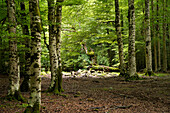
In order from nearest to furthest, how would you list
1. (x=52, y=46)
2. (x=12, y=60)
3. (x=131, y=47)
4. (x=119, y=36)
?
(x=12, y=60), (x=52, y=46), (x=131, y=47), (x=119, y=36)

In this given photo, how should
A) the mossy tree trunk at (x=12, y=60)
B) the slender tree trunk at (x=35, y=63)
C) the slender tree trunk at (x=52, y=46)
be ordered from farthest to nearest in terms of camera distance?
the slender tree trunk at (x=52, y=46), the mossy tree trunk at (x=12, y=60), the slender tree trunk at (x=35, y=63)

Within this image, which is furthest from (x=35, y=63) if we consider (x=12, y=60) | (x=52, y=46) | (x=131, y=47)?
(x=131, y=47)

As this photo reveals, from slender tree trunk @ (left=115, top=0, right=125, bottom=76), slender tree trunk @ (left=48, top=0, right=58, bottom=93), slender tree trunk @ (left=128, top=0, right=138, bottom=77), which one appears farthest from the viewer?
slender tree trunk @ (left=115, top=0, right=125, bottom=76)

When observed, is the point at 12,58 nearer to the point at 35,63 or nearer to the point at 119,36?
the point at 35,63

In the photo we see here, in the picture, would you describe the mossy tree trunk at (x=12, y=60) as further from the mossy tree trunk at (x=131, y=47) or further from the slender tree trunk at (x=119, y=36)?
the slender tree trunk at (x=119, y=36)

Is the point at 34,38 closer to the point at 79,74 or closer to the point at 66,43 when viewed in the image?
the point at 66,43

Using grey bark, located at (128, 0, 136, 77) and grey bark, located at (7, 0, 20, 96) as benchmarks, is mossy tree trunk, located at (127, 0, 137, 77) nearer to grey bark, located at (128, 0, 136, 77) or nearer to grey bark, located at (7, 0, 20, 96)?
grey bark, located at (128, 0, 136, 77)

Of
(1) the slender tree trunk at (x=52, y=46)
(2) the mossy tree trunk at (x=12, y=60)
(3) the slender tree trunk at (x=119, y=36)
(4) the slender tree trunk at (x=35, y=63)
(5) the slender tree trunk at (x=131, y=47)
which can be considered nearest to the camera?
(4) the slender tree trunk at (x=35, y=63)

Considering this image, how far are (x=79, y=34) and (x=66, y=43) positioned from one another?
5.62ft

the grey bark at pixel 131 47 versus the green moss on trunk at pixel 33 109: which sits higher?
the grey bark at pixel 131 47

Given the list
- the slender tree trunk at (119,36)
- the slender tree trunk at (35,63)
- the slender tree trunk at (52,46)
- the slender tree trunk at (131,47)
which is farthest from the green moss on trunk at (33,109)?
the slender tree trunk at (119,36)

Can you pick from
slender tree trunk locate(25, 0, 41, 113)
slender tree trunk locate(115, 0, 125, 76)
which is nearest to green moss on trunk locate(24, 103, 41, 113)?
slender tree trunk locate(25, 0, 41, 113)

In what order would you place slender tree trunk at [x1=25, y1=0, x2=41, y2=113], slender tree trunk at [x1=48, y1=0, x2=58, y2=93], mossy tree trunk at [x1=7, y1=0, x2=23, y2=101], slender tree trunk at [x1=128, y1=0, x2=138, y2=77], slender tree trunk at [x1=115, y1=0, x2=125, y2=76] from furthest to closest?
slender tree trunk at [x1=115, y1=0, x2=125, y2=76] < slender tree trunk at [x1=128, y1=0, x2=138, y2=77] < slender tree trunk at [x1=48, y1=0, x2=58, y2=93] < mossy tree trunk at [x1=7, y1=0, x2=23, y2=101] < slender tree trunk at [x1=25, y1=0, x2=41, y2=113]

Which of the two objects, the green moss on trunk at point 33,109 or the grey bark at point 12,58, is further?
the grey bark at point 12,58
